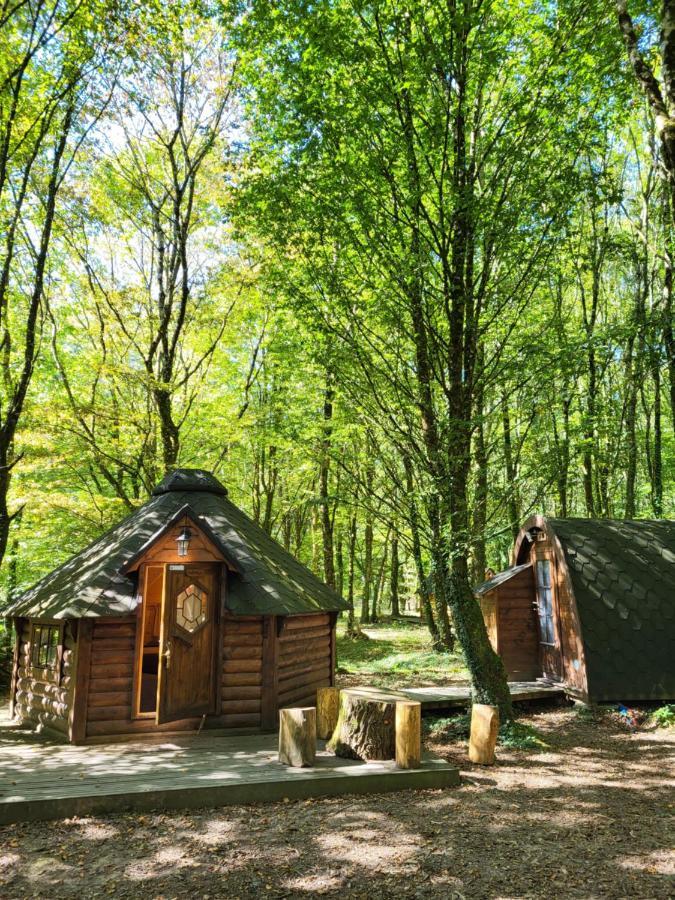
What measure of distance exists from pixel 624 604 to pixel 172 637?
7.84 metres

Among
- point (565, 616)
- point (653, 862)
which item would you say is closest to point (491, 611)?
point (565, 616)

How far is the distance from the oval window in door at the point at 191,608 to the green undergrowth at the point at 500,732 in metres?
3.94

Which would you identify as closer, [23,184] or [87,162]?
[23,184]

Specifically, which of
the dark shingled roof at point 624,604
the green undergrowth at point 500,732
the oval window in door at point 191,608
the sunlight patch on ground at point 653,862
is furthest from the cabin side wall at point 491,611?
the sunlight patch on ground at point 653,862

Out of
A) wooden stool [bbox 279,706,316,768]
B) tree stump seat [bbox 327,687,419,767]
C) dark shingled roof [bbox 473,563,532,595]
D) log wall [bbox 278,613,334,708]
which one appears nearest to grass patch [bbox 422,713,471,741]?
log wall [bbox 278,613,334,708]

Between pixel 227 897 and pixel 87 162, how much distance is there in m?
15.6

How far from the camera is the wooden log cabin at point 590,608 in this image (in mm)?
9297

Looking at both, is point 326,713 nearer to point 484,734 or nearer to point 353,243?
point 484,734

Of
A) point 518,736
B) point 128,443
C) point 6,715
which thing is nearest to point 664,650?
point 518,736

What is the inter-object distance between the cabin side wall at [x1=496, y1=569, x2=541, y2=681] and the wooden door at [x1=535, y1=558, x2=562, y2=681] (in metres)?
0.18

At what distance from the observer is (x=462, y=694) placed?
9461 mm

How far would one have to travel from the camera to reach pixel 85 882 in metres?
3.97

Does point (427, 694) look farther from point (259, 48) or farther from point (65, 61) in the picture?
point (65, 61)

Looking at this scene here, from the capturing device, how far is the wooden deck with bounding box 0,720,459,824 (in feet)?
17.1
